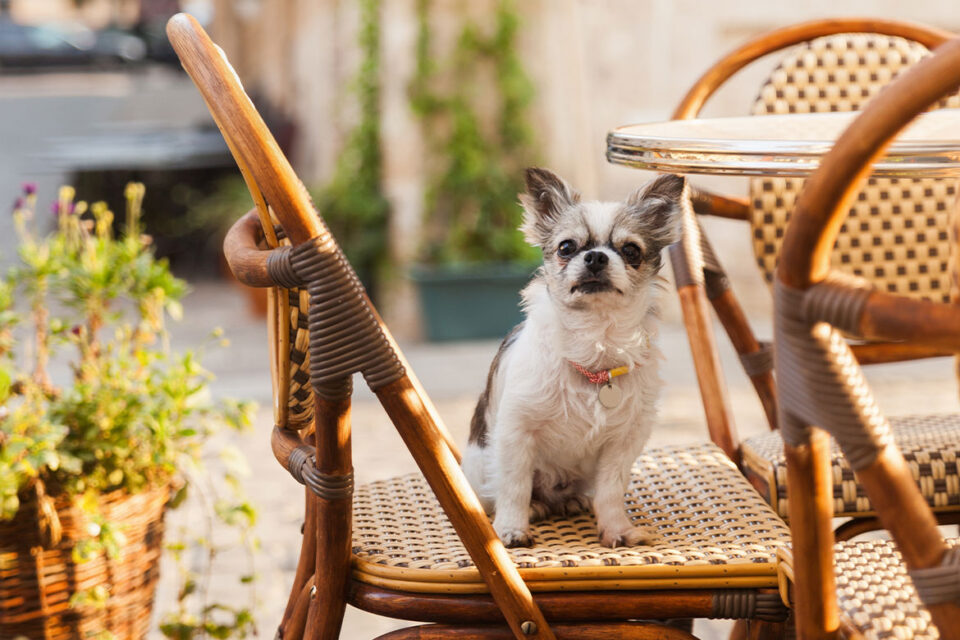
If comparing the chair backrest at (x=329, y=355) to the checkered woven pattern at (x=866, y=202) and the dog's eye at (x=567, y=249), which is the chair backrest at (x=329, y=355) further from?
the checkered woven pattern at (x=866, y=202)

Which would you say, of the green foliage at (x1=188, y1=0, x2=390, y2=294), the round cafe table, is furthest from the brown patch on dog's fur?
the green foliage at (x1=188, y1=0, x2=390, y2=294)

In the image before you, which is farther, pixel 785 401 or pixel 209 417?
pixel 209 417

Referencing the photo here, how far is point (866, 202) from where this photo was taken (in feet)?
7.85

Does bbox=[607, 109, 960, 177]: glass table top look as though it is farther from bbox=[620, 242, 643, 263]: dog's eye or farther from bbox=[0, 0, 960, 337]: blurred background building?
bbox=[0, 0, 960, 337]: blurred background building

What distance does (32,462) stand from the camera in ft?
6.40

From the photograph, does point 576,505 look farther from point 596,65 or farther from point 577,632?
point 596,65

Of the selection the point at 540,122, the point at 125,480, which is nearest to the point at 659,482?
the point at 125,480

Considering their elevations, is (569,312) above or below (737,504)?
above

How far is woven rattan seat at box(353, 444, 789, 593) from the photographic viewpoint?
4.44 feet

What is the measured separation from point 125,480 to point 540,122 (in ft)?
13.5

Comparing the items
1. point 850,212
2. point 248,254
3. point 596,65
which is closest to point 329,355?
point 248,254

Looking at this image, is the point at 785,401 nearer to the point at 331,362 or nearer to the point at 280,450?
the point at 331,362

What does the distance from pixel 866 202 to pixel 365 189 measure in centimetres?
404

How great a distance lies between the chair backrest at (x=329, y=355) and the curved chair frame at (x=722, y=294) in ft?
2.90
